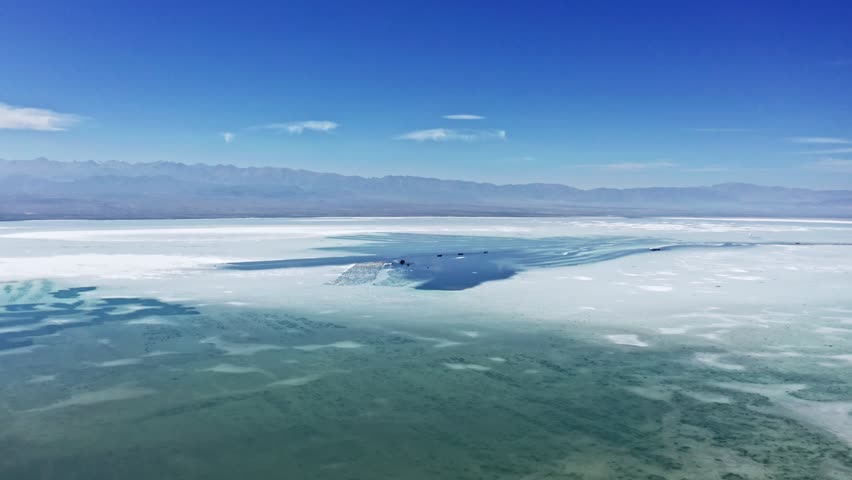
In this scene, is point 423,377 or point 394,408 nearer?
point 394,408

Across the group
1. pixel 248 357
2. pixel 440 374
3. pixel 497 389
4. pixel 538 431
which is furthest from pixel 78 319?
pixel 538 431

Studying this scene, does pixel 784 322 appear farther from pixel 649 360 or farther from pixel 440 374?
pixel 440 374

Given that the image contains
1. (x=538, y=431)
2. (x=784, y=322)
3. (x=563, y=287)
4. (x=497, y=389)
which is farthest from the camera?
(x=563, y=287)
